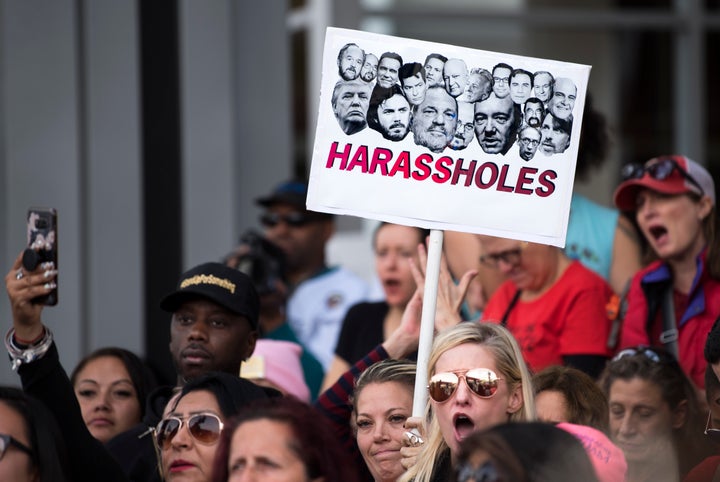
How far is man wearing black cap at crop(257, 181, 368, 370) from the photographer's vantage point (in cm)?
769

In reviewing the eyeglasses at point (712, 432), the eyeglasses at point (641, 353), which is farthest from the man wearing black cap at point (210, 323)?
the eyeglasses at point (712, 432)

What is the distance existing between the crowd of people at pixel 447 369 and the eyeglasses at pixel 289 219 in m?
0.89

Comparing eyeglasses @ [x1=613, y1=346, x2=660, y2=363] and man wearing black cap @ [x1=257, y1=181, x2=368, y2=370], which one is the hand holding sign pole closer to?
eyeglasses @ [x1=613, y1=346, x2=660, y2=363]

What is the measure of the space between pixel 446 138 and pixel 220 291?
105cm

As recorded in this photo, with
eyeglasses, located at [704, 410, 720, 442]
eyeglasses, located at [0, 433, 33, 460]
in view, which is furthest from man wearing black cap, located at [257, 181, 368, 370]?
eyeglasses, located at [0, 433, 33, 460]

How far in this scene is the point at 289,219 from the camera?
8094mm

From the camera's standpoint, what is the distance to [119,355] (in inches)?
225

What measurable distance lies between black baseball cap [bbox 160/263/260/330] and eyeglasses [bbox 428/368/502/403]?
3.91 feet

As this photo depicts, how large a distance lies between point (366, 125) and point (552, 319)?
1356 millimetres

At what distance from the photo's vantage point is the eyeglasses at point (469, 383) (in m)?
4.26

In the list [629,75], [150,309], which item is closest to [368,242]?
[150,309]

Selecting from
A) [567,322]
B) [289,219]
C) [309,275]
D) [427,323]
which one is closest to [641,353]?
[567,322]

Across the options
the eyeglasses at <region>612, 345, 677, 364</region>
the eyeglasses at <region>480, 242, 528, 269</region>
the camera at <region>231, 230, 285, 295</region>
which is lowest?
the eyeglasses at <region>612, 345, 677, 364</region>

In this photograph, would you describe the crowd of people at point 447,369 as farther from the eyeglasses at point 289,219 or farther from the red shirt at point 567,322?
the eyeglasses at point 289,219
